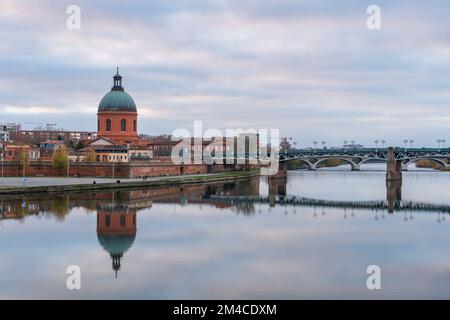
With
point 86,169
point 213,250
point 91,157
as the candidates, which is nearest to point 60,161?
point 86,169

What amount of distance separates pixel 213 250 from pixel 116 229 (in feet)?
18.8

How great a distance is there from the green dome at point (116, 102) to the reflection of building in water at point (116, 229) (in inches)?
1330

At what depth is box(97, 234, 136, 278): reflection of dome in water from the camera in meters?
17.5

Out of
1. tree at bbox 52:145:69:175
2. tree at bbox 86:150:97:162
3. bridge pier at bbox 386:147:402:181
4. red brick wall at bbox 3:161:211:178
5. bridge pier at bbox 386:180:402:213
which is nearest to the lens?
bridge pier at bbox 386:180:402:213

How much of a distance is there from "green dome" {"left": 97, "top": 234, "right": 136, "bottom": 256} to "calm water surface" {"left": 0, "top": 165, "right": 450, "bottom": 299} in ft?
0.11

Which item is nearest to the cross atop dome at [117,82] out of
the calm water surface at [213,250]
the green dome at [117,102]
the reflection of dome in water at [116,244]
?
the green dome at [117,102]

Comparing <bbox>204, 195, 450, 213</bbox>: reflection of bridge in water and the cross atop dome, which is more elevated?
the cross atop dome

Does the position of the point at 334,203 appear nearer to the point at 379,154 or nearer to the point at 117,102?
the point at 379,154

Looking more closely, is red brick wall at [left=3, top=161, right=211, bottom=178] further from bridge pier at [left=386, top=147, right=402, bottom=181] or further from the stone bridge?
bridge pier at [left=386, top=147, right=402, bottom=181]

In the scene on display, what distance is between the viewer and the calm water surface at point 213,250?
47.3ft

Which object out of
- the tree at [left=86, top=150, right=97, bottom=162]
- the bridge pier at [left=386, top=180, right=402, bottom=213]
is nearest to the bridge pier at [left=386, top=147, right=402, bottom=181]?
the bridge pier at [left=386, top=180, right=402, bottom=213]

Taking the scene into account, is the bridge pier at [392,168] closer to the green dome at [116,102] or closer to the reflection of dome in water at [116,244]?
the green dome at [116,102]

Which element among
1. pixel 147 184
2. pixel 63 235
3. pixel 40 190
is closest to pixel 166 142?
pixel 147 184
